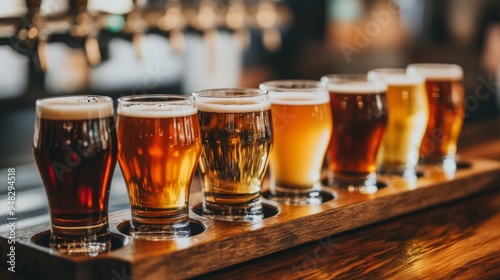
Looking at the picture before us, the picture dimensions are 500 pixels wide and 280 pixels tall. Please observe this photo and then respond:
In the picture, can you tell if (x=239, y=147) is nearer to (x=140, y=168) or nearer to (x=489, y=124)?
(x=140, y=168)

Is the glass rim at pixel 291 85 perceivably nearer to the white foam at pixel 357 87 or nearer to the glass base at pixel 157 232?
the white foam at pixel 357 87

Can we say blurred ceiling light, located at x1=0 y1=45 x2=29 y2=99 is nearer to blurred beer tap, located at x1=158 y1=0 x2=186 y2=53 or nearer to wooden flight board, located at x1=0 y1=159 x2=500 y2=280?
blurred beer tap, located at x1=158 y1=0 x2=186 y2=53

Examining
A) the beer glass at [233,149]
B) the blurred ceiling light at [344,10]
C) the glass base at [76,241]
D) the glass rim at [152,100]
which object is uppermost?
the blurred ceiling light at [344,10]

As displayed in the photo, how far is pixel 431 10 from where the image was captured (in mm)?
6160

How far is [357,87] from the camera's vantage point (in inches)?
75.0

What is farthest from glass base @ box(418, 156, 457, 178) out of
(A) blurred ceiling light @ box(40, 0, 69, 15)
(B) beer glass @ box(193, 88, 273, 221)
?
(A) blurred ceiling light @ box(40, 0, 69, 15)

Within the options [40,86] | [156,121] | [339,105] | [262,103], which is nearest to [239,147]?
[262,103]

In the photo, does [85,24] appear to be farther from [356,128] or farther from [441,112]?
[441,112]

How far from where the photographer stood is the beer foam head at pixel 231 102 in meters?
1.57

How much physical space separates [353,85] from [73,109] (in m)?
0.81

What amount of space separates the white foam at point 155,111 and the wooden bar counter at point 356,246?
0.24 meters

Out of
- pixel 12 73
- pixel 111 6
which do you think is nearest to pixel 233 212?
pixel 111 6

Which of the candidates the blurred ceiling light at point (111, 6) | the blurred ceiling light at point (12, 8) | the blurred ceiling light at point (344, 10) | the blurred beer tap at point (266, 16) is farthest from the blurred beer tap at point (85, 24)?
the blurred ceiling light at point (344, 10)

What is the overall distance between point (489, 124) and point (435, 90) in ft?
4.47
